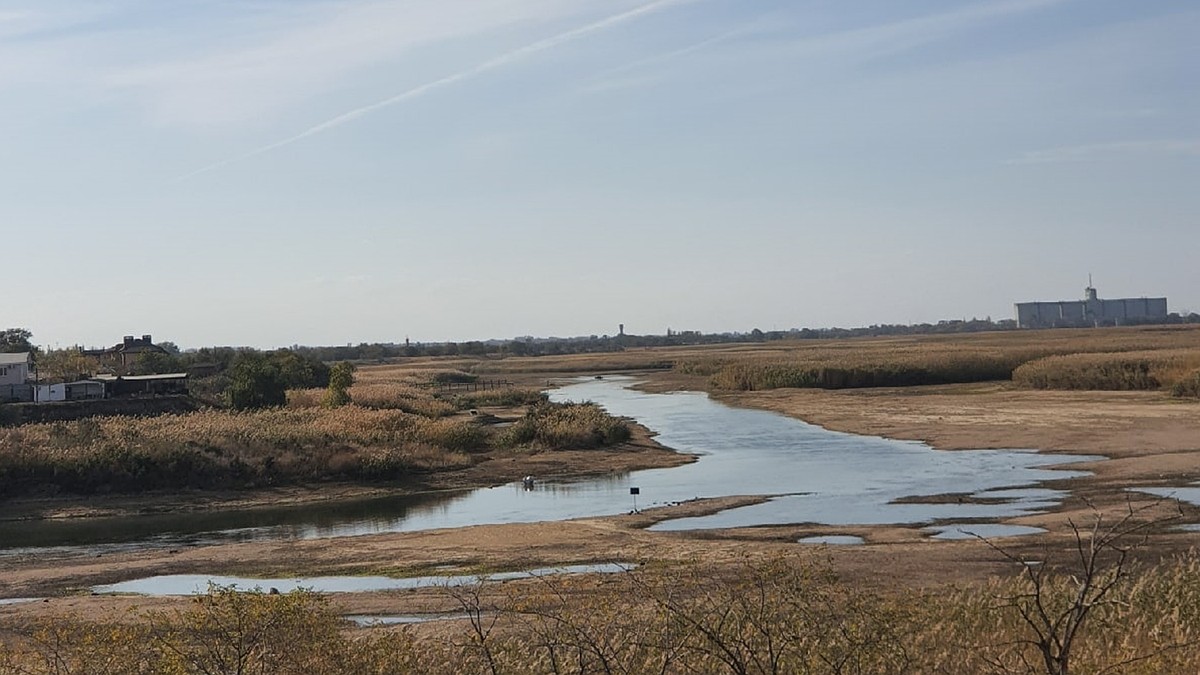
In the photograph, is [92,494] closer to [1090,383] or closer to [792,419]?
[792,419]

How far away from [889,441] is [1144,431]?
1059cm

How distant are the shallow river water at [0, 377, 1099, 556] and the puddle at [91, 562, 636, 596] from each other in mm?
6703

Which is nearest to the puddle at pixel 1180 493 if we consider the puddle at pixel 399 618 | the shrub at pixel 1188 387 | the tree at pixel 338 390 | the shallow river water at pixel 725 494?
the shallow river water at pixel 725 494

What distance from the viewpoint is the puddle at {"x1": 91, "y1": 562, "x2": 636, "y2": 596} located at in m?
25.1

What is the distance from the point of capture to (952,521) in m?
30.5

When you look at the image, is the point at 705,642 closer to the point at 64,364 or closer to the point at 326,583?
the point at 326,583

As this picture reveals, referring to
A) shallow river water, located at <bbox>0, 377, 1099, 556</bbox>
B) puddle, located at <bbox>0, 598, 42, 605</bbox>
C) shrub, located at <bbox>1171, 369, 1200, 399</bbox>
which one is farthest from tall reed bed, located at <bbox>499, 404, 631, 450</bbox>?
shrub, located at <bbox>1171, 369, 1200, 399</bbox>

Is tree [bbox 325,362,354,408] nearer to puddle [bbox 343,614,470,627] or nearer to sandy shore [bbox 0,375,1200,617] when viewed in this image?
sandy shore [bbox 0,375,1200,617]

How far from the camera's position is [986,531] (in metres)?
28.5

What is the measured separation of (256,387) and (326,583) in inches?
1624

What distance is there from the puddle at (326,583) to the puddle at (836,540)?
4.79m

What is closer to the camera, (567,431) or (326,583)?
(326,583)

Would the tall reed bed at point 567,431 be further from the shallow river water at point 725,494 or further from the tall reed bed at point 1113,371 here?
the tall reed bed at point 1113,371

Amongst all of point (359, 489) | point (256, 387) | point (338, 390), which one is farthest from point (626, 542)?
point (256, 387)
